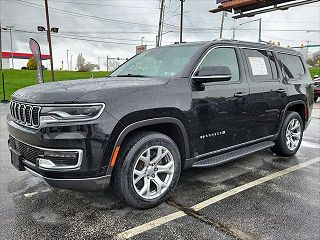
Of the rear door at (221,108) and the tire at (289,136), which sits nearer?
the rear door at (221,108)

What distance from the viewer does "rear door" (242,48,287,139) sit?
443 cm

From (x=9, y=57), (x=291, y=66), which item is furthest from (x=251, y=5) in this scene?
(x=9, y=57)

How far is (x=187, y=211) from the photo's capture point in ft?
10.9

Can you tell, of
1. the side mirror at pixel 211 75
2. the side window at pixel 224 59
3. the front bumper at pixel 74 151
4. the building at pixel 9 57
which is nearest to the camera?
the front bumper at pixel 74 151

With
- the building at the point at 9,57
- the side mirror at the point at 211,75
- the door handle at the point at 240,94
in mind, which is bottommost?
the door handle at the point at 240,94

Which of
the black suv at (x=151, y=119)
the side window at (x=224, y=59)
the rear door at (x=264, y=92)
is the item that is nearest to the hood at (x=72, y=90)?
the black suv at (x=151, y=119)

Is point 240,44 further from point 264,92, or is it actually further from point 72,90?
point 72,90

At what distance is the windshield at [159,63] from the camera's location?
3.86 m

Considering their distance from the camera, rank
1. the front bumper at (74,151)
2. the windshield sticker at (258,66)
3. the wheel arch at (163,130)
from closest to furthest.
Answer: the front bumper at (74,151), the wheel arch at (163,130), the windshield sticker at (258,66)

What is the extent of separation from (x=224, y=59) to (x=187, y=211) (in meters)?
2.08

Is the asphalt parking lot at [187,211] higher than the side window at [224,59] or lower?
lower

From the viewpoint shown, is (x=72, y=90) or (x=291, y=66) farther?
(x=291, y=66)

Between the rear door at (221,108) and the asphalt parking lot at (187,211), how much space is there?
589mm

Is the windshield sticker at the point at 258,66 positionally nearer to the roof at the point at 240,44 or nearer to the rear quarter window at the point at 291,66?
the roof at the point at 240,44
